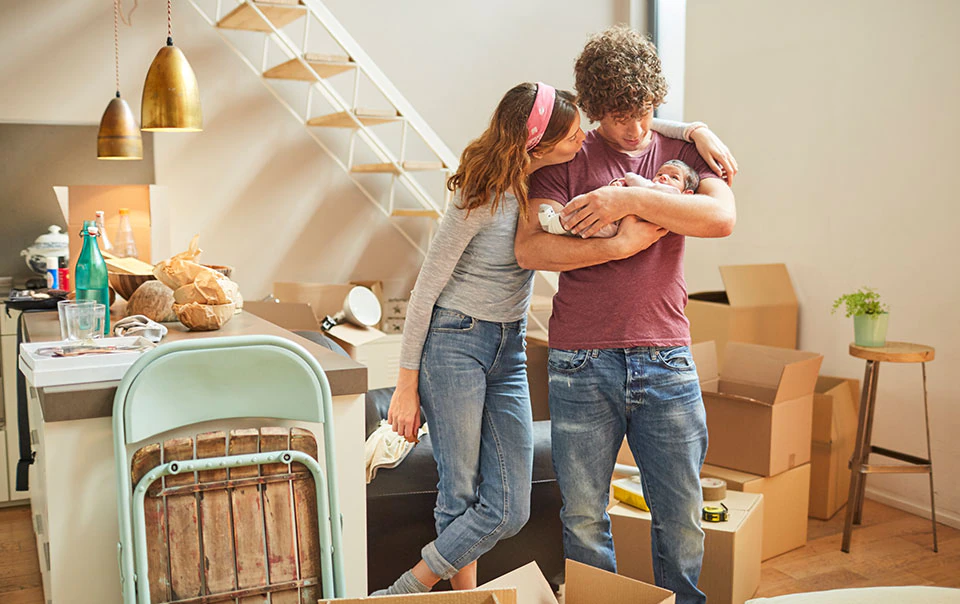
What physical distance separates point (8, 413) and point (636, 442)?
3182 millimetres

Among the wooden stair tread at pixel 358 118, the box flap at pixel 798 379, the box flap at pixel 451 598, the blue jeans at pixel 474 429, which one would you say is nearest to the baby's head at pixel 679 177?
the blue jeans at pixel 474 429

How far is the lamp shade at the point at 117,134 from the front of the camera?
3234mm

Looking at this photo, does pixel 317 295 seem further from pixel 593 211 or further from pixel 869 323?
pixel 593 211

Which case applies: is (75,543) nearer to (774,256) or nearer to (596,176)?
(596,176)

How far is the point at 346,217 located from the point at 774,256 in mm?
2479

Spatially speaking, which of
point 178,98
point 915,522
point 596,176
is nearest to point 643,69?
point 596,176

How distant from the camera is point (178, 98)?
99.7 inches

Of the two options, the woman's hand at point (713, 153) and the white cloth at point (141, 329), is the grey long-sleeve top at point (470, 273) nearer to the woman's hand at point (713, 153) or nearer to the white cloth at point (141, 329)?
the woman's hand at point (713, 153)

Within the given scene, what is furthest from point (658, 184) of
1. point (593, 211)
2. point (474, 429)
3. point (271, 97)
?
point (271, 97)

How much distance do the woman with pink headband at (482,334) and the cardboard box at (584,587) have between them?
1.23 feet

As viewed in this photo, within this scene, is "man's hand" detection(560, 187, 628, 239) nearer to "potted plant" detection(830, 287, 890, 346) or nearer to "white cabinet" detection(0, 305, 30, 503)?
"potted plant" detection(830, 287, 890, 346)

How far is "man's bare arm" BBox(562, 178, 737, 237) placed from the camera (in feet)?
5.97

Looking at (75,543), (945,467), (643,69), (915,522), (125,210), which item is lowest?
(915,522)

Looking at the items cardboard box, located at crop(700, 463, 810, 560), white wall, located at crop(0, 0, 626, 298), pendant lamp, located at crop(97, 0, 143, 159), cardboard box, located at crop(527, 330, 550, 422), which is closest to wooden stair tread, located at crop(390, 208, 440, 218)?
white wall, located at crop(0, 0, 626, 298)
